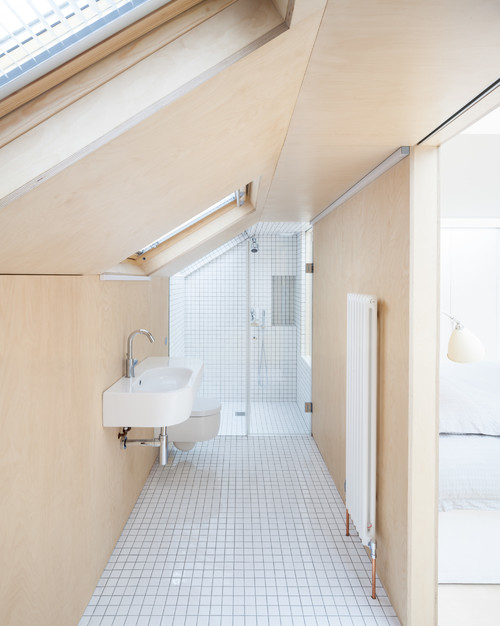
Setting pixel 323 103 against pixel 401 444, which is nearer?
pixel 323 103

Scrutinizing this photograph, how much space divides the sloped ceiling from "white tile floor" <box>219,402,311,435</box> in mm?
2697

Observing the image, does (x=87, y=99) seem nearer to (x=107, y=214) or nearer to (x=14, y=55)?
(x=14, y=55)

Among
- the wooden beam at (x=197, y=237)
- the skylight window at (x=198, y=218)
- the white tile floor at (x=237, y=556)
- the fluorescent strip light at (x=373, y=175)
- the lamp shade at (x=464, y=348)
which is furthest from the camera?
the wooden beam at (x=197, y=237)

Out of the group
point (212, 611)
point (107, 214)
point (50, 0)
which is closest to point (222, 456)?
point (212, 611)

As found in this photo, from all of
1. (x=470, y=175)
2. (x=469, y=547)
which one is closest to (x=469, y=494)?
(x=469, y=547)

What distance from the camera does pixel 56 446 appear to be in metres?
1.66

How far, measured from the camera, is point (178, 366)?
3.06 m

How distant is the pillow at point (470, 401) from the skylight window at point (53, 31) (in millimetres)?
2535

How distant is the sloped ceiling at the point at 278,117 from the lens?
95cm

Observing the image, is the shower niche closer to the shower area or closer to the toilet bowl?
the shower area

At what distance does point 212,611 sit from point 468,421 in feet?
5.61

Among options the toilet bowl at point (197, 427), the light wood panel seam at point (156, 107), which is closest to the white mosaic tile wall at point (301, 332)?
the toilet bowl at point (197, 427)

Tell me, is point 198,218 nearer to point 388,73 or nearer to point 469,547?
point 388,73

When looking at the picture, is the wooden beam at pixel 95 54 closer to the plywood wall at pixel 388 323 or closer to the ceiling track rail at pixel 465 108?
the ceiling track rail at pixel 465 108
